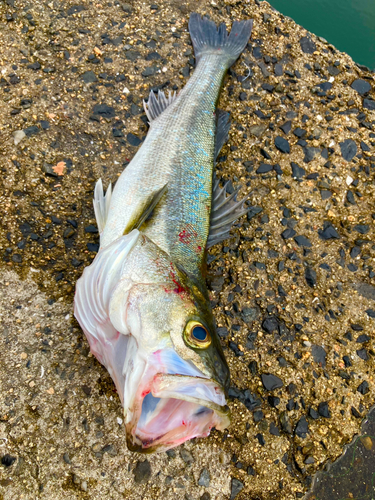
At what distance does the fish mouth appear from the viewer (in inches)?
76.0

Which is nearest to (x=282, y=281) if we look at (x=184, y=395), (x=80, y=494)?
(x=184, y=395)

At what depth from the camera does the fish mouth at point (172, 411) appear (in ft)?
6.34

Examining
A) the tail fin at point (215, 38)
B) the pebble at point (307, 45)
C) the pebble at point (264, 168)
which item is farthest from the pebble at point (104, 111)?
the pebble at point (307, 45)

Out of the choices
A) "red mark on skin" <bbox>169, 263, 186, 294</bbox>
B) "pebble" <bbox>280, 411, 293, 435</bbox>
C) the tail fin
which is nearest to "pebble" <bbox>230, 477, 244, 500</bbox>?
"pebble" <bbox>280, 411, 293, 435</bbox>

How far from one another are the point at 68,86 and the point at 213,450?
3.75 m

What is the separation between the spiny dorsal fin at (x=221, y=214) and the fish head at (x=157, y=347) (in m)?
0.62

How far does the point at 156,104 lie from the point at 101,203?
135cm

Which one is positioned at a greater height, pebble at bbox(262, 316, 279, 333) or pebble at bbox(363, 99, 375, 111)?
pebble at bbox(363, 99, 375, 111)

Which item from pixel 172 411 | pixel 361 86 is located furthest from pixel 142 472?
pixel 361 86

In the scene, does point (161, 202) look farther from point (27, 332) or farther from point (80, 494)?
point (80, 494)

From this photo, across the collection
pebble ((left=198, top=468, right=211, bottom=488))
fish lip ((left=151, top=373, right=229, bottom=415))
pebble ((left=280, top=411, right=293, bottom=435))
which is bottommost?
pebble ((left=198, top=468, right=211, bottom=488))

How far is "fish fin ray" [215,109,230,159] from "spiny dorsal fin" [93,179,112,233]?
3.83 ft

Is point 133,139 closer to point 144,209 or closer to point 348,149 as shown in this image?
point 144,209

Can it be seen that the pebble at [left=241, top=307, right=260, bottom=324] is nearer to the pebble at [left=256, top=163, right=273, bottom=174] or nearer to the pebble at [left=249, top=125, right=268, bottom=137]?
the pebble at [left=256, top=163, right=273, bottom=174]
